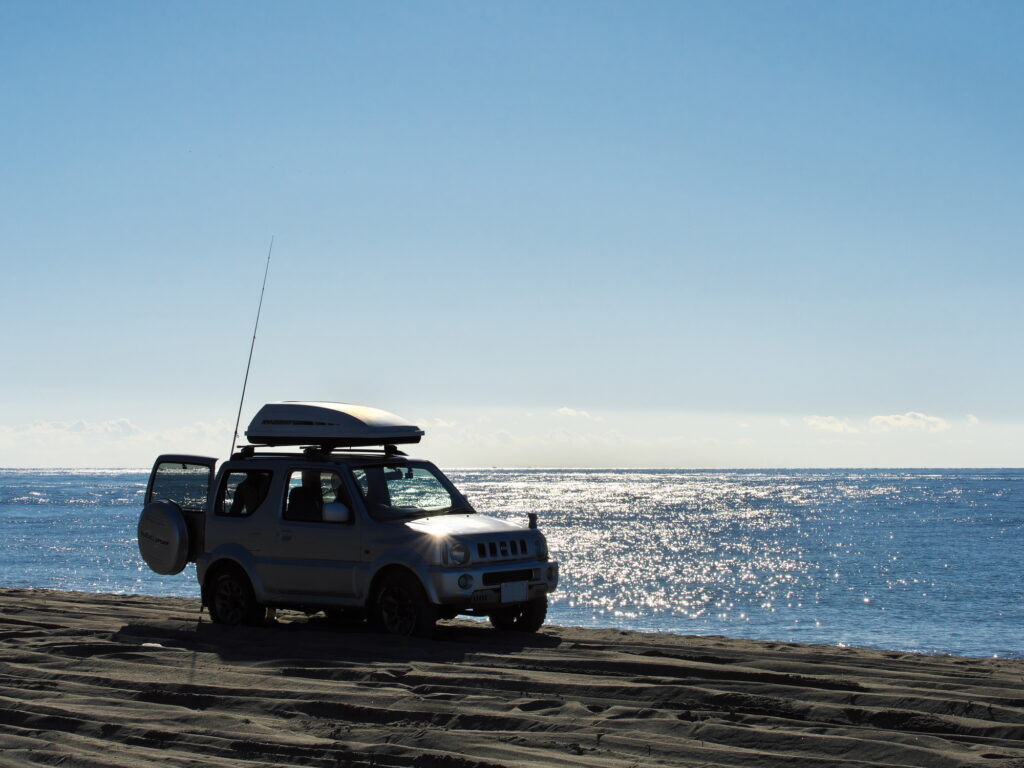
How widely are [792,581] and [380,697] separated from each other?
99.2 feet

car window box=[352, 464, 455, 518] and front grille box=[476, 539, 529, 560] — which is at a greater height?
car window box=[352, 464, 455, 518]

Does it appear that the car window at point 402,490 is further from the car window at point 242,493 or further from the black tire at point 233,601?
the black tire at point 233,601

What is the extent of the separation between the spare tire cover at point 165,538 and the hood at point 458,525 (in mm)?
2921

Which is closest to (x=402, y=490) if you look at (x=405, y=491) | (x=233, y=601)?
(x=405, y=491)

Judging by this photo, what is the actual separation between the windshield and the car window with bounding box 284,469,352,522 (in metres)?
0.28

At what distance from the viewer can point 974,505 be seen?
90.8 m

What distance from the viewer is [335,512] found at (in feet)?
34.9

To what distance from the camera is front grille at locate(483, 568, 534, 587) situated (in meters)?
10.4

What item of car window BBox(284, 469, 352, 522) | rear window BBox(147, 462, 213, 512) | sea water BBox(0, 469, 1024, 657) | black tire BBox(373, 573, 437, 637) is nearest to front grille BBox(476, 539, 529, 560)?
black tire BBox(373, 573, 437, 637)

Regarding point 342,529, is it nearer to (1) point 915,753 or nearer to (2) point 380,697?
(2) point 380,697

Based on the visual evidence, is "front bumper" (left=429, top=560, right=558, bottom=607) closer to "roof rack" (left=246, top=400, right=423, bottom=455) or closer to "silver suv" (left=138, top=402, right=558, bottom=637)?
"silver suv" (left=138, top=402, right=558, bottom=637)

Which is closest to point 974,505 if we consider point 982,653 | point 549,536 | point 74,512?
point 549,536

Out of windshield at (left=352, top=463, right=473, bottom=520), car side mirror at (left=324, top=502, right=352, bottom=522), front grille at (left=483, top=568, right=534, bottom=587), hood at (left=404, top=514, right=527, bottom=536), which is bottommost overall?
front grille at (left=483, top=568, right=534, bottom=587)

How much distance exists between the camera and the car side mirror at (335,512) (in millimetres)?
10625
